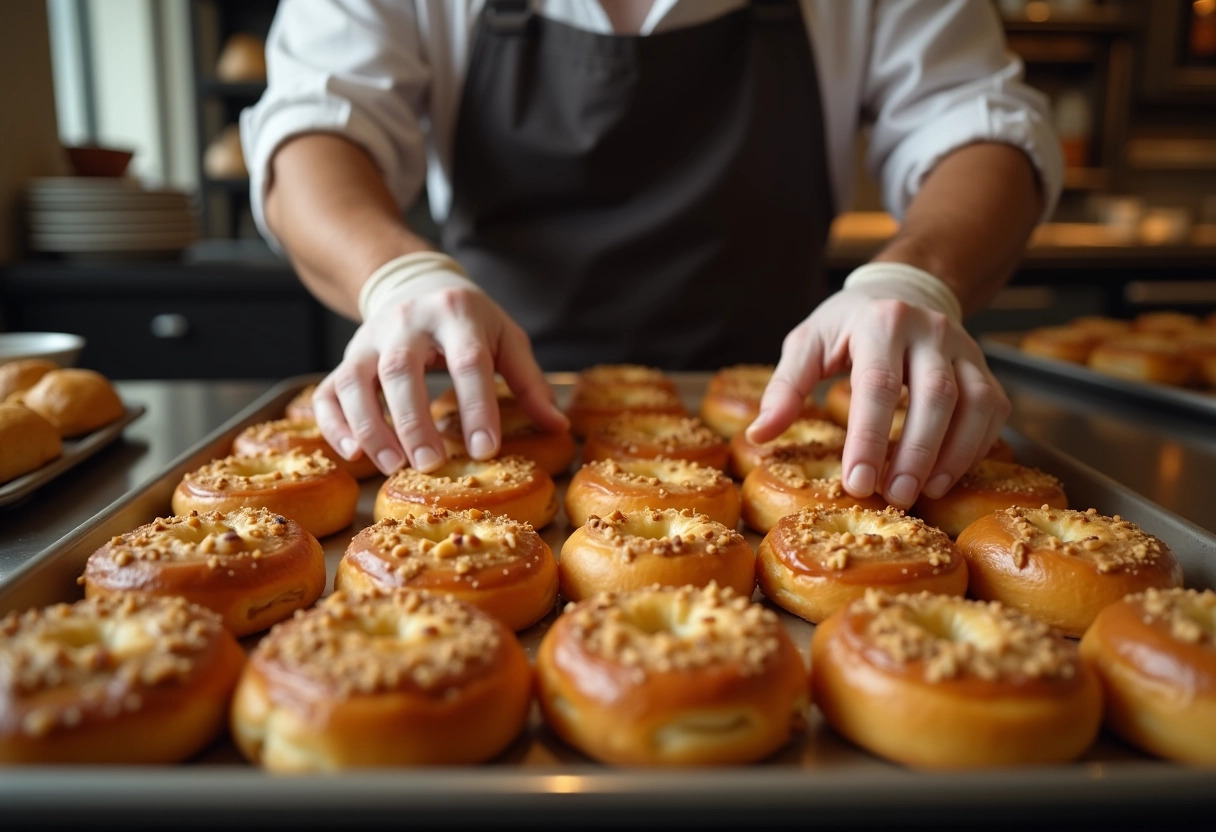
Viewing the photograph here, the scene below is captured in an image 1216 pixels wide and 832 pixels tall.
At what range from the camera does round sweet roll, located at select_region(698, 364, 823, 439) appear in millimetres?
2354

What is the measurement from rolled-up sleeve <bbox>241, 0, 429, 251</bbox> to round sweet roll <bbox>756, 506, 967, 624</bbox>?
5.44 ft

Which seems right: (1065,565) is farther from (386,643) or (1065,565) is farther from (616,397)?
(616,397)

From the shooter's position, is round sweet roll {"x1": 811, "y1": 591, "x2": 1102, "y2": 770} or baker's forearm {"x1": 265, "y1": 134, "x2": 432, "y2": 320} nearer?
round sweet roll {"x1": 811, "y1": 591, "x2": 1102, "y2": 770}

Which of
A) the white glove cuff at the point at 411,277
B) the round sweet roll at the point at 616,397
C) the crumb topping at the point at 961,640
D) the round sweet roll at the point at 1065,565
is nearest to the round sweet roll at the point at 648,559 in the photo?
the crumb topping at the point at 961,640

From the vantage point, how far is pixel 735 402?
7.82 feet

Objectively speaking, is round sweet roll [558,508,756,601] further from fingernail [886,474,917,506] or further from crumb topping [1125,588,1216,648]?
crumb topping [1125,588,1216,648]

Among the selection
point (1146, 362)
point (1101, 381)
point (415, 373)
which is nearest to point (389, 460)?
point (415, 373)

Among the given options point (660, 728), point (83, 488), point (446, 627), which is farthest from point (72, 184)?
point (660, 728)

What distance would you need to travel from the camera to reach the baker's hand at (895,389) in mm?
1639

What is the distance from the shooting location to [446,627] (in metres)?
1.19

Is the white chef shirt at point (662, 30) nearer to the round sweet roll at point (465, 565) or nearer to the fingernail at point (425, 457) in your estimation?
the fingernail at point (425, 457)

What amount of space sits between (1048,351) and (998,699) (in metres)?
2.49

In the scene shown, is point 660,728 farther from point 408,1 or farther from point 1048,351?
point 1048,351

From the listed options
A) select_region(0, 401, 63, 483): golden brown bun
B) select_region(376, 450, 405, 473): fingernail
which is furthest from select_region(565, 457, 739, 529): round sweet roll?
select_region(0, 401, 63, 483): golden brown bun
